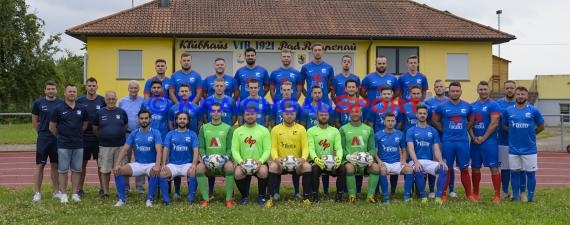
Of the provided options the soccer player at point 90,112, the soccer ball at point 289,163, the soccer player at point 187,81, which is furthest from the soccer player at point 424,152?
the soccer player at point 90,112

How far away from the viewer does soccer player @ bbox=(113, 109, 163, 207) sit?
29.4 ft

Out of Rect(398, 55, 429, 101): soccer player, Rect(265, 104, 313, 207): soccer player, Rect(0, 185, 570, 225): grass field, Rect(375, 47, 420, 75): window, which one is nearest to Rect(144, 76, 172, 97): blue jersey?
Rect(0, 185, 570, 225): grass field

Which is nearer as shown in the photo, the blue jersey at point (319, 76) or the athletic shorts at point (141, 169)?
the athletic shorts at point (141, 169)

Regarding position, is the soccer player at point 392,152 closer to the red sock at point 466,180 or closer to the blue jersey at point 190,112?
the red sock at point 466,180

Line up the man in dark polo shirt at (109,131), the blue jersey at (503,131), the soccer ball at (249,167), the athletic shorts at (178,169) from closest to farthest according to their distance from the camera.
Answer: the soccer ball at (249,167) < the athletic shorts at (178,169) < the man in dark polo shirt at (109,131) < the blue jersey at (503,131)

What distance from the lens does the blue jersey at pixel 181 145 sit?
908 cm

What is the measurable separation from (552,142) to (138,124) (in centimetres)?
1978

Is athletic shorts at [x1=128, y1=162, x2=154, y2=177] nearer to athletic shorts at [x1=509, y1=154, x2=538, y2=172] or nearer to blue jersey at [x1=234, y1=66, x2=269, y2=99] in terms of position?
blue jersey at [x1=234, y1=66, x2=269, y2=99]

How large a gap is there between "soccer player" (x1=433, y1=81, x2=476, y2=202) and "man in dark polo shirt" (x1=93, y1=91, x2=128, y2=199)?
5.39 m

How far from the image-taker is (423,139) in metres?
9.21

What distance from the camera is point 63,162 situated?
9258mm

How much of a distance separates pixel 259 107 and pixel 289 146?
3.40 feet

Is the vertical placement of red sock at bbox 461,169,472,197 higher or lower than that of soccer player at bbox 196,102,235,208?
lower

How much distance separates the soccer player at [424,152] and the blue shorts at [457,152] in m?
0.20
